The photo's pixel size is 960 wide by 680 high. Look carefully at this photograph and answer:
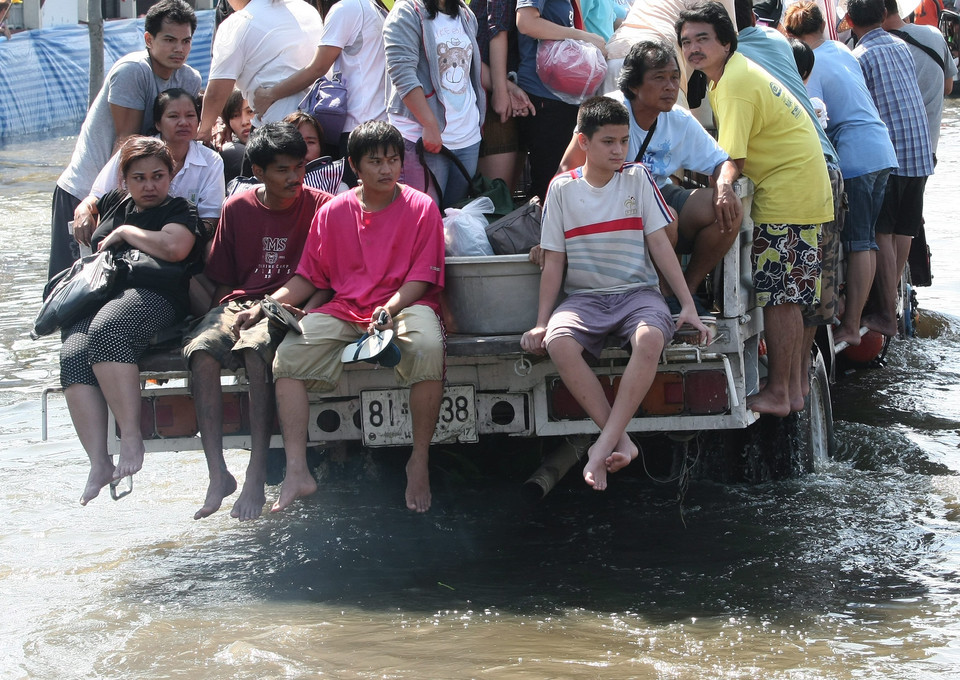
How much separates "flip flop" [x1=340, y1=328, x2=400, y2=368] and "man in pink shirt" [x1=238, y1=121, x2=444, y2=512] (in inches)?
3.1

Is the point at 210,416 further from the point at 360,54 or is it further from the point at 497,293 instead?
the point at 360,54

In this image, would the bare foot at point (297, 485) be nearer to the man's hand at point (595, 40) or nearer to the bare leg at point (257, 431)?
the bare leg at point (257, 431)

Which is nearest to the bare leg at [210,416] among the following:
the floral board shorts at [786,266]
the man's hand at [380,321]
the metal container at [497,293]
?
the man's hand at [380,321]

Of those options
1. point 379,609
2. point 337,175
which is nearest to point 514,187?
point 337,175

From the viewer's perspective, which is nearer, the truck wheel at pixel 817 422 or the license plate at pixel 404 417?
the license plate at pixel 404 417

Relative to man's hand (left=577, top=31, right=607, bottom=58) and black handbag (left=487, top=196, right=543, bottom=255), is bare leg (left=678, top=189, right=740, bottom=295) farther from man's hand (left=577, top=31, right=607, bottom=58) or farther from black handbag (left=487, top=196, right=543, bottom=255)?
man's hand (left=577, top=31, right=607, bottom=58)

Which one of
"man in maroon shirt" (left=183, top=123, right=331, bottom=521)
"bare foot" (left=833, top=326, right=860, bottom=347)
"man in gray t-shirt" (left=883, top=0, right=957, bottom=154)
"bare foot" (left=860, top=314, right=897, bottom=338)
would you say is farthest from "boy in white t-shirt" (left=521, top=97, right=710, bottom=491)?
"man in gray t-shirt" (left=883, top=0, right=957, bottom=154)

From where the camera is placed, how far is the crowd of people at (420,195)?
4766mm

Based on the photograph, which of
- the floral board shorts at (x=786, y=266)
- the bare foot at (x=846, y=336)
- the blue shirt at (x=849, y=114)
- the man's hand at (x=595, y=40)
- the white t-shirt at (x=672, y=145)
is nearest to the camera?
the white t-shirt at (x=672, y=145)

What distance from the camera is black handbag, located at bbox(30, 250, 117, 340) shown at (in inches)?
195

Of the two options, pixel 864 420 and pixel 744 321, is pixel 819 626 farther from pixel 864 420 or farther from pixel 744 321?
pixel 864 420

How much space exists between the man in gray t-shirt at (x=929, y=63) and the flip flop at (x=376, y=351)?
5.01m

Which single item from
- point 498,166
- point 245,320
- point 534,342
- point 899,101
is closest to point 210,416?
point 245,320

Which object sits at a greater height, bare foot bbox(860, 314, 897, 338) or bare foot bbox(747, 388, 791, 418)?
bare foot bbox(860, 314, 897, 338)
